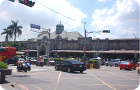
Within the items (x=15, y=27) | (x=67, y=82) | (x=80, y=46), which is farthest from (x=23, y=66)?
(x=15, y=27)

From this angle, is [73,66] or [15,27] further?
[15,27]

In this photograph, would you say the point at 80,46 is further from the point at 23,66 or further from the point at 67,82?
the point at 67,82

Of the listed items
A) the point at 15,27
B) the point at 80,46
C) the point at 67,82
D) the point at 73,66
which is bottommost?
the point at 67,82

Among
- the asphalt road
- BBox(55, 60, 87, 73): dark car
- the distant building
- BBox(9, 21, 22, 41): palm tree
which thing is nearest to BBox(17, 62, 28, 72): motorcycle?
the asphalt road

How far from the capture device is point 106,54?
201ft

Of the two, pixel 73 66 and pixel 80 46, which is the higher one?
pixel 80 46

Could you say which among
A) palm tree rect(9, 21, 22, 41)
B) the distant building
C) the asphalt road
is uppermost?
palm tree rect(9, 21, 22, 41)

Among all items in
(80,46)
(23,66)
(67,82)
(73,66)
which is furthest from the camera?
(80,46)

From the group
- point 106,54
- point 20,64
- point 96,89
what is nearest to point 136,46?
point 106,54

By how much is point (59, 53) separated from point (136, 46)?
101ft

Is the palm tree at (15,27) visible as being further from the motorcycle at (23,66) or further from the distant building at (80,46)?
the motorcycle at (23,66)

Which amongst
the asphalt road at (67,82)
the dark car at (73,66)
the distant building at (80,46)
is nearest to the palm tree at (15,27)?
the distant building at (80,46)

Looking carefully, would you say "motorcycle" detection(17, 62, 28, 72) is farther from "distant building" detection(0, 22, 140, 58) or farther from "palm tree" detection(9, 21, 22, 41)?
"palm tree" detection(9, 21, 22, 41)

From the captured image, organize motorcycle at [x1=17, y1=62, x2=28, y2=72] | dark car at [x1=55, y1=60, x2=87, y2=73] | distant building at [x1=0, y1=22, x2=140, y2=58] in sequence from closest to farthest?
motorcycle at [x1=17, y1=62, x2=28, y2=72]
dark car at [x1=55, y1=60, x2=87, y2=73]
distant building at [x1=0, y1=22, x2=140, y2=58]
